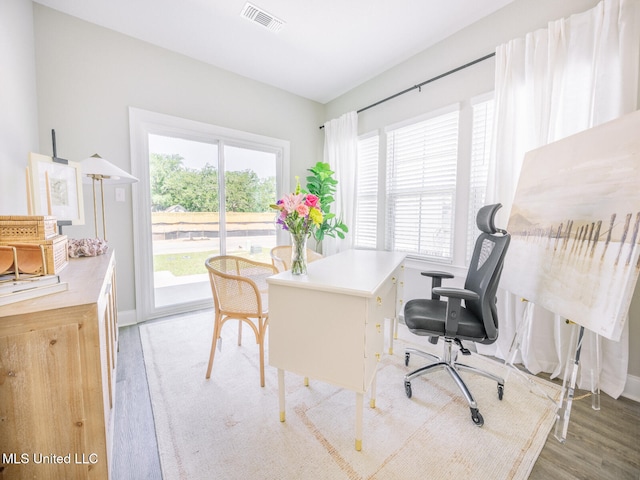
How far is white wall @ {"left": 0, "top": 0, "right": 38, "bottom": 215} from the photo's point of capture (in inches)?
58.4

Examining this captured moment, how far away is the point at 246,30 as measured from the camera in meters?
2.43

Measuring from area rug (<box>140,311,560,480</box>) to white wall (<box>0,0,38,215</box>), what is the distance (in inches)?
57.5

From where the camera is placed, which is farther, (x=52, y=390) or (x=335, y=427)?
(x=335, y=427)

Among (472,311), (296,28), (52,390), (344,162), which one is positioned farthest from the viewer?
(344,162)

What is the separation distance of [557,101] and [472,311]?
1606mm

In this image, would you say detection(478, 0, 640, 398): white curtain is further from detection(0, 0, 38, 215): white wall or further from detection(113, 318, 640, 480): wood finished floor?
detection(0, 0, 38, 215): white wall

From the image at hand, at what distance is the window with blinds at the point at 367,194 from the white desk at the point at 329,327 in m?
2.00

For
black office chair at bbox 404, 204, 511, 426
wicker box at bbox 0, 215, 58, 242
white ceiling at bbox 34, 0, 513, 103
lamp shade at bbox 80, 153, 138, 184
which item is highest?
white ceiling at bbox 34, 0, 513, 103

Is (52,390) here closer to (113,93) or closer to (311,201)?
(311,201)

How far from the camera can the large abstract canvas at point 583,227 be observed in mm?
1091

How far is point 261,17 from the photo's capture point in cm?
225

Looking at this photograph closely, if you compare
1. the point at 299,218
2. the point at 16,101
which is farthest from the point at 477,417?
the point at 16,101

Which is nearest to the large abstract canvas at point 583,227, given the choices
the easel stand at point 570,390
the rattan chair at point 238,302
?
the easel stand at point 570,390

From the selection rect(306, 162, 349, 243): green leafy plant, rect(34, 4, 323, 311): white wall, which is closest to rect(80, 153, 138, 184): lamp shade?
rect(34, 4, 323, 311): white wall
